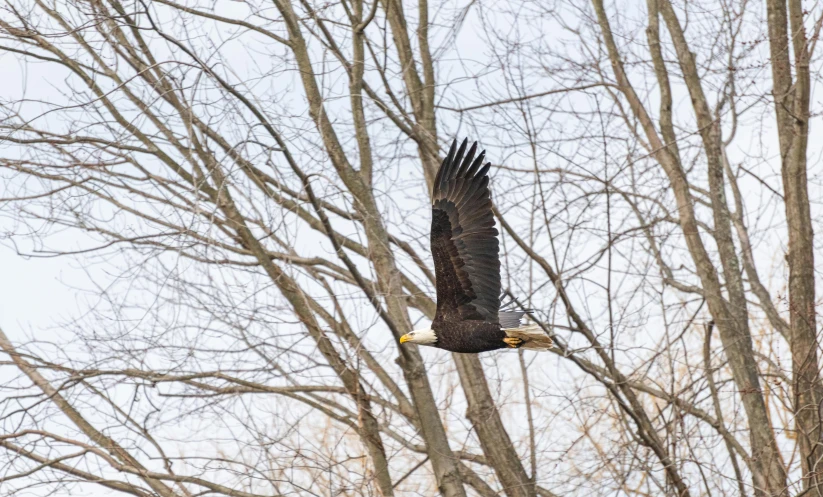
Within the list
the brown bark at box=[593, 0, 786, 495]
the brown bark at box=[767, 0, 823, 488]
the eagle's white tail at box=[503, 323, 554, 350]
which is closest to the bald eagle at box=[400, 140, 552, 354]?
the eagle's white tail at box=[503, 323, 554, 350]

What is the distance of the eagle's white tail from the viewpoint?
21.6 ft

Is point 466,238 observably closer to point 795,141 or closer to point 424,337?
point 424,337

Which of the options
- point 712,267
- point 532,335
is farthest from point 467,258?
point 712,267

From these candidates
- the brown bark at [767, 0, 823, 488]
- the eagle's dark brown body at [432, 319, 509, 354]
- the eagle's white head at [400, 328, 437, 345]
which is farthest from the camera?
the brown bark at [767, 0, 823, 488]

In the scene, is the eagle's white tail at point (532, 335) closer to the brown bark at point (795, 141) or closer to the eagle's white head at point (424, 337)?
the eagle's white head at point (424, 337)

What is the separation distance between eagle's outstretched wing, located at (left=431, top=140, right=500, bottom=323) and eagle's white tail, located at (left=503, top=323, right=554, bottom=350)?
0.16 metres

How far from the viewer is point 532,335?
6598 mm

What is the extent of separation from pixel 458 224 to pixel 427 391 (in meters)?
2.03

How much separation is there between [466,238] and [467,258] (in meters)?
0.14

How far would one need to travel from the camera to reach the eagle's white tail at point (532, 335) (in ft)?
21.6

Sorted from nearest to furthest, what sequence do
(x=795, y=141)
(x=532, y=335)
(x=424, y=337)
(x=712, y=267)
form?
(x=532, y=335) → (x=424, y=337) → (x=795, y=141) → (x=712, y=267)

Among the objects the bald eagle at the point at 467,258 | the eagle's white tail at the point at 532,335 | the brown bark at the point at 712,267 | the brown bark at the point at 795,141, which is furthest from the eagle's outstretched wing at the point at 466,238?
the brown bark at the point at 795,141

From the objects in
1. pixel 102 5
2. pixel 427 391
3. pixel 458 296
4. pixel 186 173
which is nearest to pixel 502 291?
pixel 458 296

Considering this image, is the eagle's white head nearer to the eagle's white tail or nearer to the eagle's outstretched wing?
the eagle's outstretched wing
